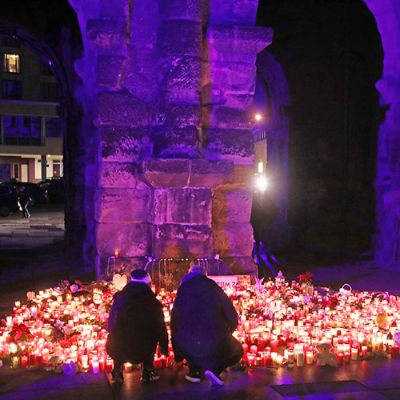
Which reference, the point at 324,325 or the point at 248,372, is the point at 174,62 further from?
the point at 248,372

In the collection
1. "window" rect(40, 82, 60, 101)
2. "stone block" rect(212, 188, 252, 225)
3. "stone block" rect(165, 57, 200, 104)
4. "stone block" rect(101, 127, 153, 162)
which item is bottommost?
"stone block" rect(212, 188, 252, 225)

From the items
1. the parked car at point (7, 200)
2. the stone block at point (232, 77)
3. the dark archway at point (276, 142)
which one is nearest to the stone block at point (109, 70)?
the stone block at point (232, 77)

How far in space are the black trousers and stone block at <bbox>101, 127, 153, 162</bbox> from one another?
3893 mm

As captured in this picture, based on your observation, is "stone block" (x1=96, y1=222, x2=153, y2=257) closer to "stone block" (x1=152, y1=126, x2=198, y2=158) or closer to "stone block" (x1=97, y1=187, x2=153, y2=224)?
"stone block" (x1=97, y1=187, x2=153, y2=224)

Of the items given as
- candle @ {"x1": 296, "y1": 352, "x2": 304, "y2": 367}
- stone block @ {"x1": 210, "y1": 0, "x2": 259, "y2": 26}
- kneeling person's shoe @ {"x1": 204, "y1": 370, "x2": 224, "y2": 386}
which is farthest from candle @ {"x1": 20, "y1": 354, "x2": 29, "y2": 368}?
stone block @ {"x1": 210, "y1": 0, "x2": 259, "y2": 26}

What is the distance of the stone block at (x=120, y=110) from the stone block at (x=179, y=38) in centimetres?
83

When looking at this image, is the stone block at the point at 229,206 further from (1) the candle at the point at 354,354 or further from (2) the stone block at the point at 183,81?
(1) the candle at the point at 354,354

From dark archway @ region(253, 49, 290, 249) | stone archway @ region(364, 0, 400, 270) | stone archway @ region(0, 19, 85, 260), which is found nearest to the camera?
stone archway @ region(364, 0, 400, 270)

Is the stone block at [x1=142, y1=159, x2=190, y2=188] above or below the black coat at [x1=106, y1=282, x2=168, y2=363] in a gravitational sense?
above

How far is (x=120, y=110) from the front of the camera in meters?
8.84

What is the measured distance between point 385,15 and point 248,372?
843 centimetres

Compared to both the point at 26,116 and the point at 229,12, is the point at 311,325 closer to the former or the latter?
the point at 229,12

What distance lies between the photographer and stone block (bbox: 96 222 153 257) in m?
9.06

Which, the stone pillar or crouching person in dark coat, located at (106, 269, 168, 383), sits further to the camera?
the stone pillar
